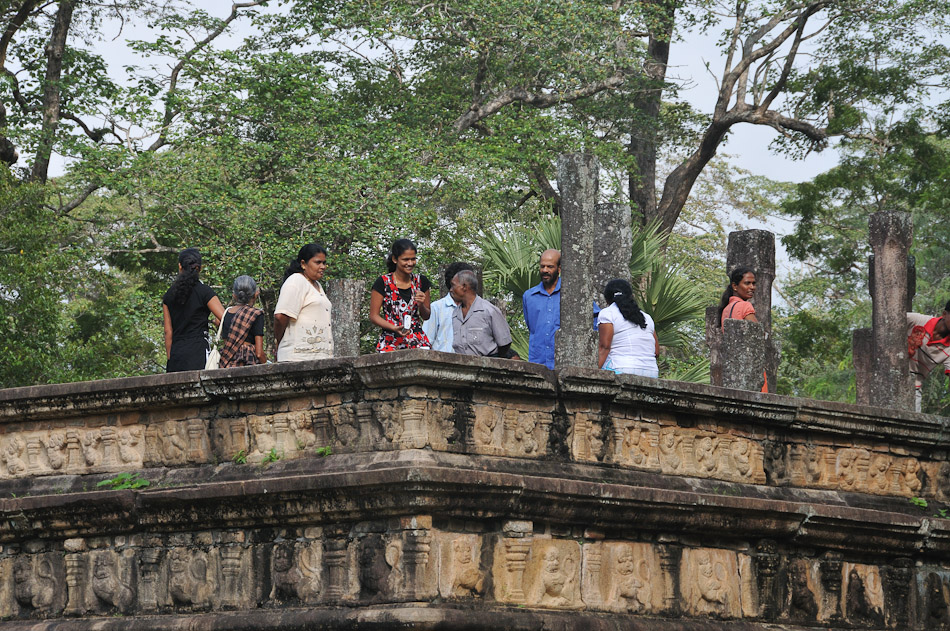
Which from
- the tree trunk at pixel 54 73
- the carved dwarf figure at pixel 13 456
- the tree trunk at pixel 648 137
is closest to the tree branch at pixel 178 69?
the tree trunk at pixel 54 73

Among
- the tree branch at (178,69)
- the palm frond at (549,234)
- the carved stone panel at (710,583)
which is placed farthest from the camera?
the tree branch at (178,69)

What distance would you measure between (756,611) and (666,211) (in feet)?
49.3

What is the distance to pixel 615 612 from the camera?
6754mm

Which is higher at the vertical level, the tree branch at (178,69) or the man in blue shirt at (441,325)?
the tree branch at (178,69)

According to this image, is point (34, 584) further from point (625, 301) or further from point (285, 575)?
point (625, 301)

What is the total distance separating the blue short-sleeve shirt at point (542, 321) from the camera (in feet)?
25.6

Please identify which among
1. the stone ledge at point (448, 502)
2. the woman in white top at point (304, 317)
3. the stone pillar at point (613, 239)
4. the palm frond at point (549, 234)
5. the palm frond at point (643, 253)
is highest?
the palm frond at point (549, 234)

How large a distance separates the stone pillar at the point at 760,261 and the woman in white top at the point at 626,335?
0.88 m

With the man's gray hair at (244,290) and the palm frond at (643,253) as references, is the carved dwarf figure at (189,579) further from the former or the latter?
the palm frond at (643,253)

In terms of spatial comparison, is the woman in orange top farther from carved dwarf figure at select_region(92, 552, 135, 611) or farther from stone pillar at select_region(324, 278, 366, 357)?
carved dwarf figure at select_region(92, 552, 135, 611)

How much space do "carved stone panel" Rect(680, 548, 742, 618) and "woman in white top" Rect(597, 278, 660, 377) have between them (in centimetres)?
111

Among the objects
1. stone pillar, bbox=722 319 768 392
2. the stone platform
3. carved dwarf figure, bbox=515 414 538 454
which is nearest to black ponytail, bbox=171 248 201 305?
the stone platform

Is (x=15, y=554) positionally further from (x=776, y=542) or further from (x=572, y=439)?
(x=776, y=542)

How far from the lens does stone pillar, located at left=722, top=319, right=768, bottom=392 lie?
7367 mm
